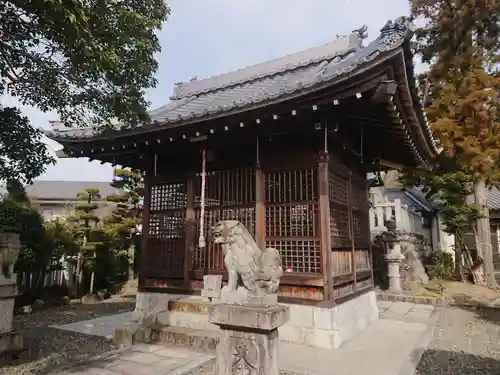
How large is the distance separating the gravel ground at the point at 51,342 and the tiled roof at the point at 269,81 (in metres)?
3.89

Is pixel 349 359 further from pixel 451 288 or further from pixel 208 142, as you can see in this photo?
pixel 451 288

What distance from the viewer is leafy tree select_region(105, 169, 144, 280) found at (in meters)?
13.5

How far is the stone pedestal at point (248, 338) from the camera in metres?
3.50

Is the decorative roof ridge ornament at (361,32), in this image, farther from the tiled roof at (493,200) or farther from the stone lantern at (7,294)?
the tiled roof at (493,200)

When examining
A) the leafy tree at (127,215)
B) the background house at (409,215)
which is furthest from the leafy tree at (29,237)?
the background house at (409,215)

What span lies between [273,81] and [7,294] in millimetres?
7232

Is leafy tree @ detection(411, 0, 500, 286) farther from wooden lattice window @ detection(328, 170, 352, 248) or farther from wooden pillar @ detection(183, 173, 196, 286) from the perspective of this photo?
wooden pillar @ detection(183, 173, 196, 286)

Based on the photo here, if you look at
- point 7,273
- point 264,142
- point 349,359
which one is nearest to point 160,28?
point 264,142

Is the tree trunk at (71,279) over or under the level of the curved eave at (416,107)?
under

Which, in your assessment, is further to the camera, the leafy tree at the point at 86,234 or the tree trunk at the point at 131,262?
the tree trunk at the point at 131,262

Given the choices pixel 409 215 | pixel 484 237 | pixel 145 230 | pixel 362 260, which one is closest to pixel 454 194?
pixel 484 237

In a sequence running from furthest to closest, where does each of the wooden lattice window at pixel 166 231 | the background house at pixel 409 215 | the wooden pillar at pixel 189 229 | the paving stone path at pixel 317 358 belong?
the background house at pixel 409 215, the wooden lattice window at pixel 166 231, the wooden pillar at pixel 189 229, the paving stone path at pixel 317 358

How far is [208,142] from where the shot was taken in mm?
6836

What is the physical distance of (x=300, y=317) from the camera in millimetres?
5812
